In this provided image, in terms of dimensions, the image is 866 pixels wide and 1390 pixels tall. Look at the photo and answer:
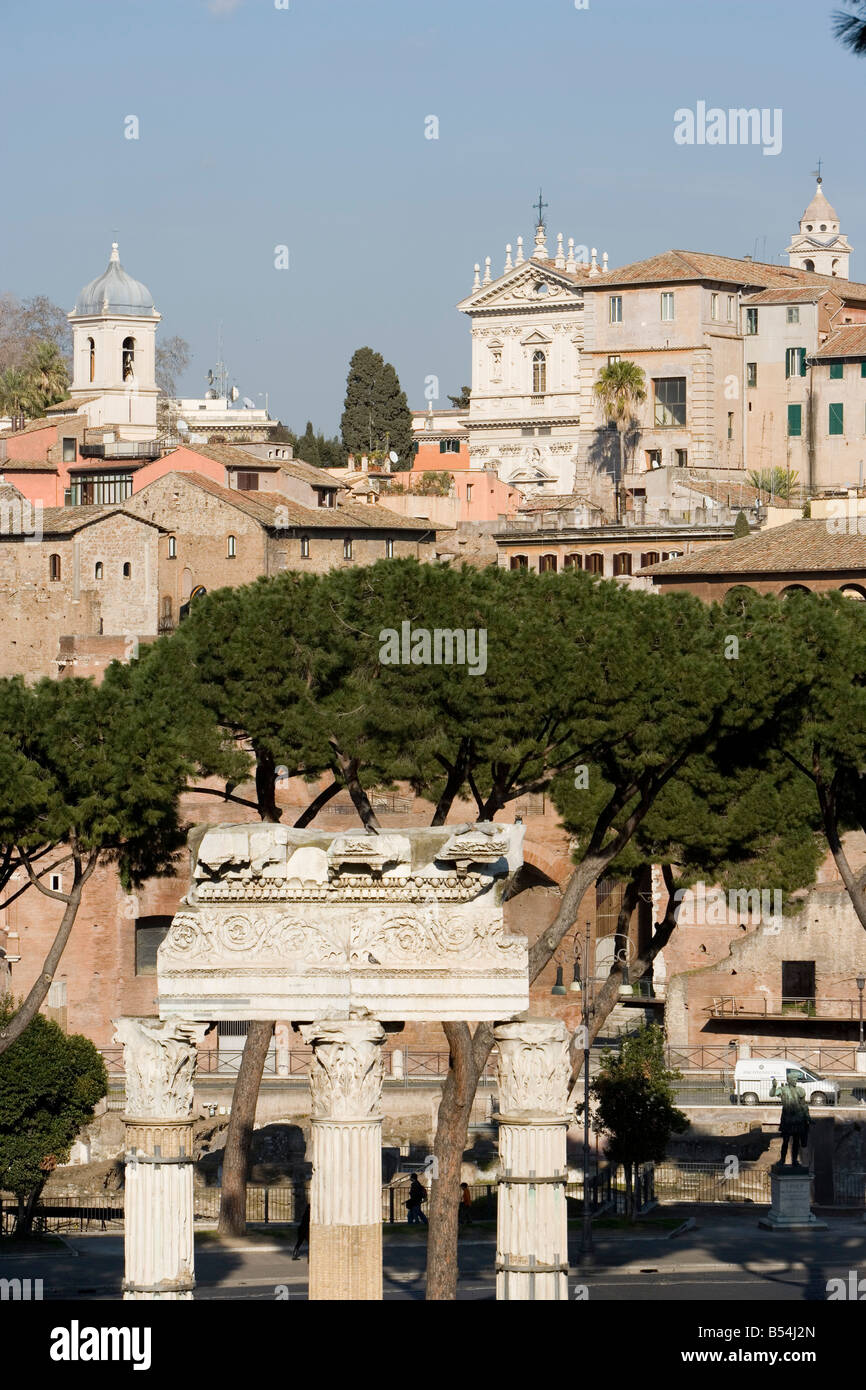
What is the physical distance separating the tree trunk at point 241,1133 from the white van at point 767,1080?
9.34 metres

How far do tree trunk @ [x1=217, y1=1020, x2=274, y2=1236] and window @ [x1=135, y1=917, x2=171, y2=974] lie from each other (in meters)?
13.5

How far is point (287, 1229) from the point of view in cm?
3091

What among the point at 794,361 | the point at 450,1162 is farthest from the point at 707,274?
the point at 450,1162

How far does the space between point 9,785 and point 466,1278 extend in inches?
271

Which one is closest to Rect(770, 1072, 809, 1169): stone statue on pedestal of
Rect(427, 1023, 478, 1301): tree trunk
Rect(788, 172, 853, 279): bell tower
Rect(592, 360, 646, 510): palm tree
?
Answer: Rect(427, 1023, 478, 1301): tree trunk

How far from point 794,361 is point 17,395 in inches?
1123

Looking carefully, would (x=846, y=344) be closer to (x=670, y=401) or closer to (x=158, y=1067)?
(x=670, y=401)

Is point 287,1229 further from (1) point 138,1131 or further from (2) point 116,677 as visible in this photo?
(1) point 138,1131

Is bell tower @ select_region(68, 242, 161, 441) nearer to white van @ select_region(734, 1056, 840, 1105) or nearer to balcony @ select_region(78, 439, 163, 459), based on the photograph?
balcony @ select_region(78, 439, 163, 459)

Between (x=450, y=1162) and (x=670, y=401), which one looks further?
(x=670, y=401)

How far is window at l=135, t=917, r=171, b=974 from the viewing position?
4375 centimetres

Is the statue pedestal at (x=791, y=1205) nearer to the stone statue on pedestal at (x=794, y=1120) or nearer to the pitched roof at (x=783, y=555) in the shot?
the stone statue on pedestal at (x=794, y=1120)

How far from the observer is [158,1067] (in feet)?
58.0
